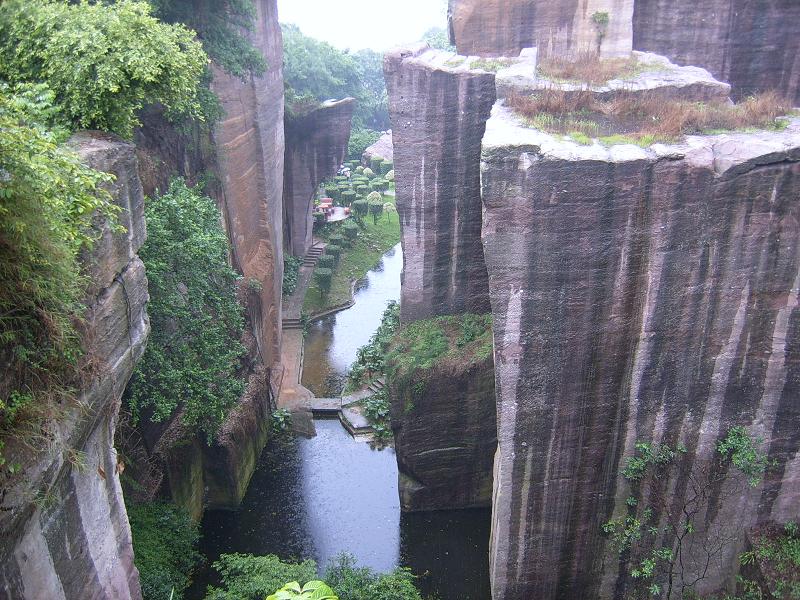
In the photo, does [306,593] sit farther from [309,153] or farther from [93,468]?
[309,153]

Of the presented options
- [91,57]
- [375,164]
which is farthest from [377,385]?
[375,164]

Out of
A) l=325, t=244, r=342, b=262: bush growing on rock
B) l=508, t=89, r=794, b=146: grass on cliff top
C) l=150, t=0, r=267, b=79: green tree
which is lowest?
l=325, t=244, r=342, b=262: bush growing on rock

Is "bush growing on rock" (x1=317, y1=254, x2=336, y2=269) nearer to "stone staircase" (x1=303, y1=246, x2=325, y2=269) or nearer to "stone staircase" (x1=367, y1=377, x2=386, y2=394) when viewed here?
"stone staircase" (x1=303, y1=246, x2=325, y2=269)

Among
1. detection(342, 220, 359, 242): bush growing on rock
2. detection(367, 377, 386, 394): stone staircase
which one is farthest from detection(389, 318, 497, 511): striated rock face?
detection(342, 220, 359, 242): bush growing on rock

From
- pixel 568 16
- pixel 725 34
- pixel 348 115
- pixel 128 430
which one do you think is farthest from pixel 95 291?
pixel 348 115

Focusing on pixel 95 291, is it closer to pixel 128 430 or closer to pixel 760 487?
pixel 128 430
